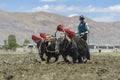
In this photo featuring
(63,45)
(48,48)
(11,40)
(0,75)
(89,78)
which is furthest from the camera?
(11,40)

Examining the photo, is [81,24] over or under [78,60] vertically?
over

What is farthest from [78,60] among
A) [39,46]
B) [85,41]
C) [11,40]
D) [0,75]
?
[11,40]

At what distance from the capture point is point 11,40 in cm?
14388

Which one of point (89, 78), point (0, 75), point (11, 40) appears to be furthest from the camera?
point (11, 40)

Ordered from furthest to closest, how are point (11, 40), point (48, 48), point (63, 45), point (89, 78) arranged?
point (11, 40)
point (48, 48)
point (63, 45)
point (89, 78)

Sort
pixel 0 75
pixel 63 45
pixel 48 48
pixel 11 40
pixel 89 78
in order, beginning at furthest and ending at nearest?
pixel 11 40 → pixel 48 48 → pixel 63 45 → pixel 0 75 → pixel 89 78

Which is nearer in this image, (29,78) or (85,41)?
(29,78)

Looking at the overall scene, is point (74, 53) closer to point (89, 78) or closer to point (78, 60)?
point (78, 60)

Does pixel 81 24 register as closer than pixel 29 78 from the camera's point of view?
No

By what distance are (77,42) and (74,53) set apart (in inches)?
23.2

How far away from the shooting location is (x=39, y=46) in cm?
2061

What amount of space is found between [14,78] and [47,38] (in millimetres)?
8130

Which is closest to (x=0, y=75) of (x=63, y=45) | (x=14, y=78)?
(x=14, y=78)

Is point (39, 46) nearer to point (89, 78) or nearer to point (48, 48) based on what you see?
point (48, 48)
